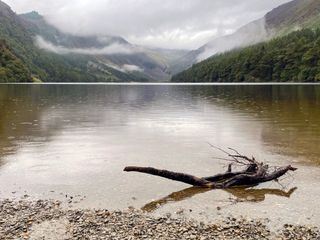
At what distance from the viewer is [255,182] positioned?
2395 centimetres

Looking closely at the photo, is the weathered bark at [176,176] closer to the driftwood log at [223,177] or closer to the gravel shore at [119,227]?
the driftwood log at [223,177]

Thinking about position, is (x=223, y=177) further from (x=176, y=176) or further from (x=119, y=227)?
(x=119, y=227)

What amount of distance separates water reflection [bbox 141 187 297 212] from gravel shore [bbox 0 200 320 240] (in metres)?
1.90

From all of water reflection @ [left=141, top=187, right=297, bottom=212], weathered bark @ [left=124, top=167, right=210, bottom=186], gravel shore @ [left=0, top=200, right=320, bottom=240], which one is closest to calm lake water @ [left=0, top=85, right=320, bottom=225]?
water reflection @ [left=141, top=187, right=297, bottom=212]

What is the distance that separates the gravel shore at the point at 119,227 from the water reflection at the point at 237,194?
6.22 feet

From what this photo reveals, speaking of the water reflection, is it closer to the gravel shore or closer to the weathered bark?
the weathered bark

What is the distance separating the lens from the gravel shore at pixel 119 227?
16125mm

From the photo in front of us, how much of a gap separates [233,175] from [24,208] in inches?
457

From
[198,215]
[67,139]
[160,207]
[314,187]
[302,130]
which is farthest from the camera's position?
[302,130]

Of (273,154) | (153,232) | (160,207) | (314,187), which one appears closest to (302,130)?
(273,154)

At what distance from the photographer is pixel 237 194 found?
72.6 feet

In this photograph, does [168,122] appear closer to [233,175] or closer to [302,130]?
[302,130]

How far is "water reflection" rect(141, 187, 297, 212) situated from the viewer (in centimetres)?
2083

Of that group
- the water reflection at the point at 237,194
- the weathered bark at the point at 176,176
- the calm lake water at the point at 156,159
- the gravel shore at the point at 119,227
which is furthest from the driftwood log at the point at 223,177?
the gravel shore at the point at 119,227
